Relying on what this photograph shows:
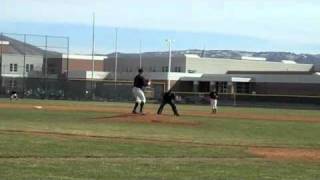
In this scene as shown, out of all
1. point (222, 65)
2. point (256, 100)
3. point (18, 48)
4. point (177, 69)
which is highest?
point (18, 48)

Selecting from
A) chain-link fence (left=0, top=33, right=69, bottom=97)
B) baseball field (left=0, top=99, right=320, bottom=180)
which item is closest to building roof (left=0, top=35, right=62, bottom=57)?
chain-link fence (left=0, top=33, right=69, bottom=97)

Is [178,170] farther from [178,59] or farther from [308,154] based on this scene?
[178,59]

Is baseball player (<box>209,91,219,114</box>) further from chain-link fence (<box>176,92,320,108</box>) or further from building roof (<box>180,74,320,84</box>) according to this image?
building roof (<box>180,74,320,84</box>)

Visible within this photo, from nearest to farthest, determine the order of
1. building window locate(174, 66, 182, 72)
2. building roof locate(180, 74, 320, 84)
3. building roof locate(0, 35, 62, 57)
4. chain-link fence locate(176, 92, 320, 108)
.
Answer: chain-link fence locate(176, 92, 320, 108) < building roof locate(0, 35, 62, 57) < building roof locate(180, 74, 320, 84) < building window locate(174, 66, 182, 72)

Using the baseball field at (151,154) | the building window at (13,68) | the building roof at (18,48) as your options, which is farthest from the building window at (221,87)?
the baseball field at (151,154)

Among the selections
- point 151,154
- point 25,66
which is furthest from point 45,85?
point 151,154

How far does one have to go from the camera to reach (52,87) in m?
76.2

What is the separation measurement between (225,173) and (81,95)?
64.4 meters

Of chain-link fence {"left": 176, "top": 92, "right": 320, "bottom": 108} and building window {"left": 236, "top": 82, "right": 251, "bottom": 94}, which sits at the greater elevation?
building window {"left": 236, "top": 82, "right": 251, "bottom": 94}

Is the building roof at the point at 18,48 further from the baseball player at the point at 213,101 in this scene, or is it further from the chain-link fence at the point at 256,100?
the baseball player at the point at 213,101

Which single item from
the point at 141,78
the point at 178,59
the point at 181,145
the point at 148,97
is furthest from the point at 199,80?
the point at 181,145

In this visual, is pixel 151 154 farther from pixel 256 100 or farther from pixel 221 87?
pixel 221 87

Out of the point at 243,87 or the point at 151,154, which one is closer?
the point at 151,154

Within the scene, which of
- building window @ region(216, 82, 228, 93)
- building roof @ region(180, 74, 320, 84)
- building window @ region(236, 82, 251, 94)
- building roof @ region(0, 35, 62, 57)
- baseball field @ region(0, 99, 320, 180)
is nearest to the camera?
baseball field @ region(0, 99, 320, 180)
